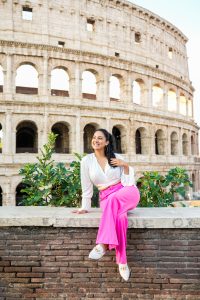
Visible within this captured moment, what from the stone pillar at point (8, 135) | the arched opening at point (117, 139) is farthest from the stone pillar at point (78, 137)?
the stone pillar at point (8, 135)

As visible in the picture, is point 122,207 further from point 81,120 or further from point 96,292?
point 81,120

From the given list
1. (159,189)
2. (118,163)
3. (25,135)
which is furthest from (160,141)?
(118,163)

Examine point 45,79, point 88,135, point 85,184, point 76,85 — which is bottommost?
point 85,184

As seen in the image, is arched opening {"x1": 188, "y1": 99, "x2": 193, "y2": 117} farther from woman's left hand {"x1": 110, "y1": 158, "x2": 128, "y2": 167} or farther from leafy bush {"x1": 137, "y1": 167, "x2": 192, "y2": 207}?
woman's left hand {"x1": 110, "y1": 158, "x2": 128, "y2": 167}

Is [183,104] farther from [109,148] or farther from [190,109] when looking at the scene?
[109,148]

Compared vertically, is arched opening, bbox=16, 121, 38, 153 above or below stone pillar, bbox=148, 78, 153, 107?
below

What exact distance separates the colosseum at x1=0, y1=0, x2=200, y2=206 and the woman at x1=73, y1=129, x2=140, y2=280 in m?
13.0

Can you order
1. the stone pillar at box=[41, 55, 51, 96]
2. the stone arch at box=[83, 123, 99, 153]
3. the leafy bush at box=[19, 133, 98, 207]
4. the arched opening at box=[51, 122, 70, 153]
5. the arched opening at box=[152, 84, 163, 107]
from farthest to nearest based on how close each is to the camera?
1. the arched opening at box=[152, 84, 163, 107]
2. the stone arch at box=[83, 123, 99, 153]
3. the arched opening at box=[51, 122, 70, 153]
4. the stone pillar at box=[41, 55, 51, 96]
5. the leafy bush at box=[19, 133, 98, 207]

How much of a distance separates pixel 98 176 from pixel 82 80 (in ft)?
50.6

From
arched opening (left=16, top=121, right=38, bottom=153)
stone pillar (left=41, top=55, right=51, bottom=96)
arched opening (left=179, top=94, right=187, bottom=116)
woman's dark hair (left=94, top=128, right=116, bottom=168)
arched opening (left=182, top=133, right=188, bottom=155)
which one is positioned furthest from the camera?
arched opening (left=179, top=94, right=187, bottom=116)

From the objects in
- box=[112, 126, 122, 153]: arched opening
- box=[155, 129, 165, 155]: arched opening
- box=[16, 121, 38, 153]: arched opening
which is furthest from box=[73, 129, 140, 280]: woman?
box=[155, 129, 165, 155]: arched opening

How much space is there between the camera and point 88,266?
3.47 m

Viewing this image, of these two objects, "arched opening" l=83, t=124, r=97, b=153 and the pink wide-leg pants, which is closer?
the pink wide-leg pants

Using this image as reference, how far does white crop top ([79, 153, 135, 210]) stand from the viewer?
11.9 feet
